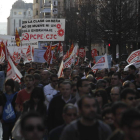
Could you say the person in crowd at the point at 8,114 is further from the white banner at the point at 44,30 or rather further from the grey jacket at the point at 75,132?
the white banner at the point at 44,30

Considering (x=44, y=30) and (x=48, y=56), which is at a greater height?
(x=44, y=30)

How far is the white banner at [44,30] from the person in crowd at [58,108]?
1277 centimetres

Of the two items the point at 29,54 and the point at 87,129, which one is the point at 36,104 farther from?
the point at 29,54

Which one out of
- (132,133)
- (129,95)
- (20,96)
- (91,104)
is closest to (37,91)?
(20,96)

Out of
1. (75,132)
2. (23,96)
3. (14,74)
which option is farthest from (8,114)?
(75,132)

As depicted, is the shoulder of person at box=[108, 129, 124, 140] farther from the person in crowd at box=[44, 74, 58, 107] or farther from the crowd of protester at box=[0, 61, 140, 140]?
the person in crowd at box=[44, 74, 58, 107]

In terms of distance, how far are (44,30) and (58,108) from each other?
13.4 metres

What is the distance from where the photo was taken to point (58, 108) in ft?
24.9

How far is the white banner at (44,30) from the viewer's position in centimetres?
2066

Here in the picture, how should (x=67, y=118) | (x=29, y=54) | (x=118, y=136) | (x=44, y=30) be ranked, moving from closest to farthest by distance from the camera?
(x=118, y=136) < (x=67, y=118) < (x=44, y=30) < (x=29, y=54)

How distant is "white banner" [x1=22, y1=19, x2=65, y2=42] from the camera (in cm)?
2066

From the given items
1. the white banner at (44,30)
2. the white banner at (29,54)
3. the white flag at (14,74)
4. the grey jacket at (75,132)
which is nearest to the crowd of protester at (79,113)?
the grey jacket at (75,132)

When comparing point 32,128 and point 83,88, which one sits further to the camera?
point 83,88

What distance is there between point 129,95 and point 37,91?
1.80 metres
